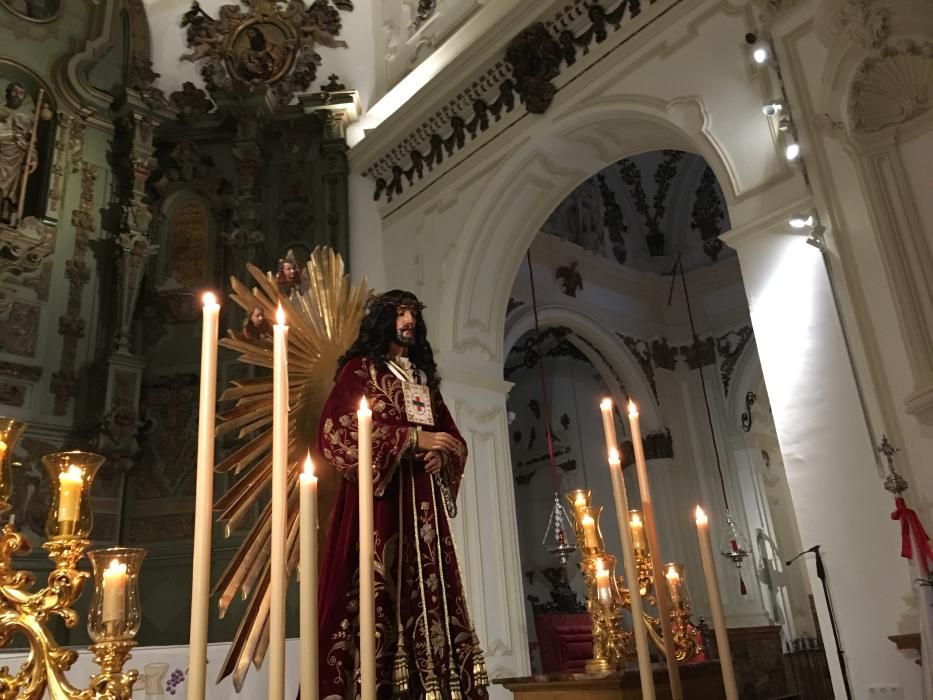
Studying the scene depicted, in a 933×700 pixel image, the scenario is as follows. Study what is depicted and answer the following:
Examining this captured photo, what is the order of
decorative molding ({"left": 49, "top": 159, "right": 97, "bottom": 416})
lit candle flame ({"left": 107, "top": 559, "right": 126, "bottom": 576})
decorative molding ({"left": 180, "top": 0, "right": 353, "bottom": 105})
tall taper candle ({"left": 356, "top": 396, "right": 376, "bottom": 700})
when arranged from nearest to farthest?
tall taper candle ({"left": 356, "top": 396, "right": 376, "bottom": 700}) < lit candle flame ({"left": 107, "top": 559, "right": 126, "bottom": 576}) < decorative molding ({"left": 49, "top": 159, "right": 97, "bottom": 416}) < decorative molding ({"left": 180, "top": 0, "right": 353, "bottom": 105})

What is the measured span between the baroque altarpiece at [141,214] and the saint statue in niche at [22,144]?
1 centimetres

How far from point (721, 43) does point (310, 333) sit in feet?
9.77

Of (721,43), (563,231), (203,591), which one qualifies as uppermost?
(563,231)

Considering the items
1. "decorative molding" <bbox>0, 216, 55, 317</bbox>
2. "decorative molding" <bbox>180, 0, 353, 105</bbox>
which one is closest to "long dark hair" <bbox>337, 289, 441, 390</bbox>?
"decorative molding" <bbox>0, 216, 55, 317</bbox>

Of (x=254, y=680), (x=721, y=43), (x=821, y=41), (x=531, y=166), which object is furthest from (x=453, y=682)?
(x=531, y=166)

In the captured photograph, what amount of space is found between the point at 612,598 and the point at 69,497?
2858 mm

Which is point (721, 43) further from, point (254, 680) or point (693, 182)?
point (693, 182)

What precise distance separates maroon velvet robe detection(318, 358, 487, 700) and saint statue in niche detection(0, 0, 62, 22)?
5450mm

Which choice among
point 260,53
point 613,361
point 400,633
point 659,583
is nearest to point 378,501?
point 400,633

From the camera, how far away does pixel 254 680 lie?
4266 millimetres

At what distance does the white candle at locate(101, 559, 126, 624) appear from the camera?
172cm

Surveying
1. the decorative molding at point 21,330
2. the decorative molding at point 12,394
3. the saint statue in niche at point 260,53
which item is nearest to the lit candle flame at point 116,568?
the decorative molding at point 12,394

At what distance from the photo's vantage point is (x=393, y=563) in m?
2.77

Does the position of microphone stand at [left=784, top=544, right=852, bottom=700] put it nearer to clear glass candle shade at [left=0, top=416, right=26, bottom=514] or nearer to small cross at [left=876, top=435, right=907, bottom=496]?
small cross at [left=876, top=435, right=907, bottom=496]
